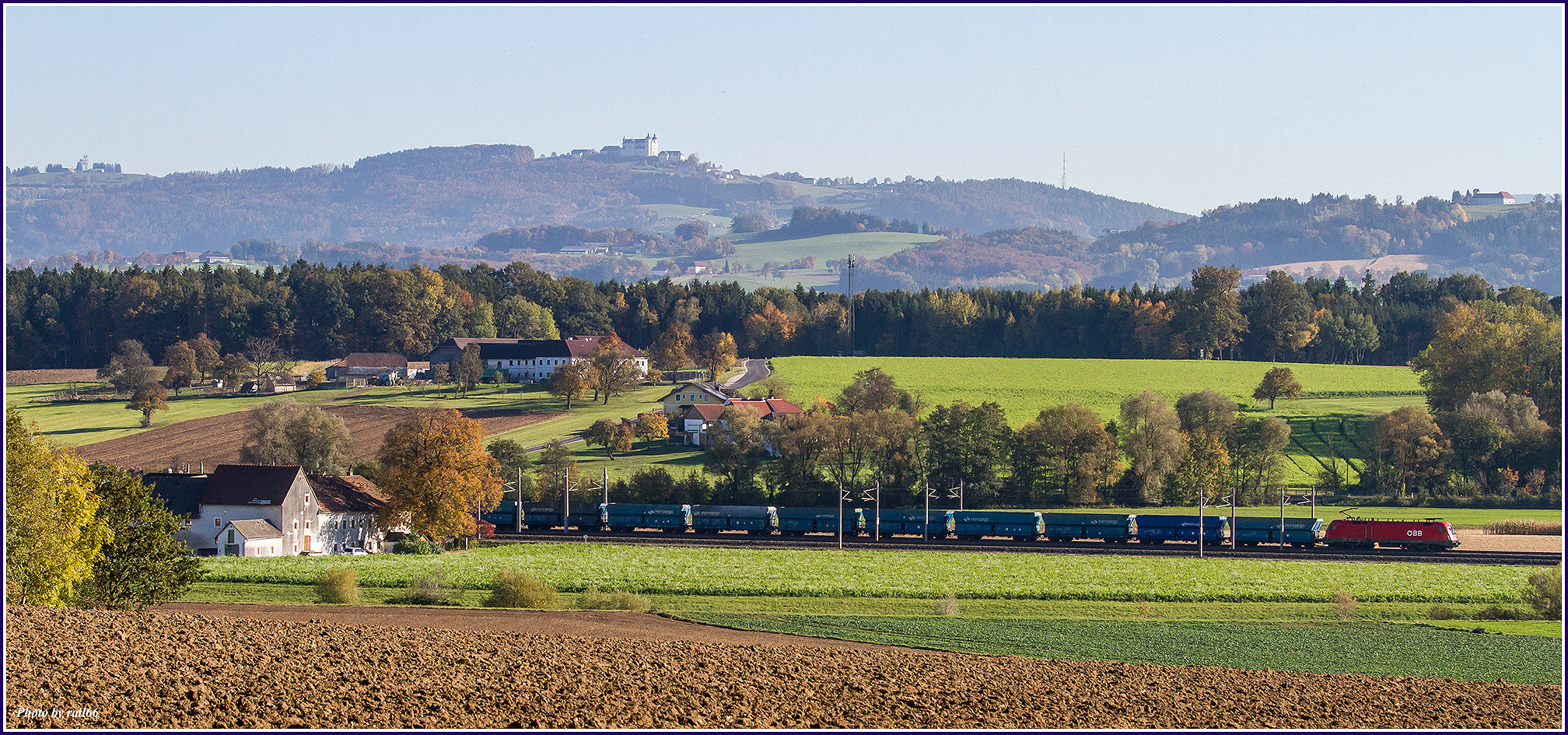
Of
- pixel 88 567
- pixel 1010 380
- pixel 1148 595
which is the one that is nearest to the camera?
pixel 88 567

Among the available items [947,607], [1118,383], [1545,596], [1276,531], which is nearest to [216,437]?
[947,607]

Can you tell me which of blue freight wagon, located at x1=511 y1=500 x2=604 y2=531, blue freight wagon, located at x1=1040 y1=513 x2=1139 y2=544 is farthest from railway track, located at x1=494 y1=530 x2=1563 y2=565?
blue freight wagon, located at x1=511 y1=500 x2=604 y2=531

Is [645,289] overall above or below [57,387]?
above

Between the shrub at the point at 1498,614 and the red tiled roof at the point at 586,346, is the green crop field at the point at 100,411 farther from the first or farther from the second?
the shrub at the point at 1498,614

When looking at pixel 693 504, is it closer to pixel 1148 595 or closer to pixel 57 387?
pixel 1148 595

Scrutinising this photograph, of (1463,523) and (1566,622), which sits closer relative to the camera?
(1566,622)

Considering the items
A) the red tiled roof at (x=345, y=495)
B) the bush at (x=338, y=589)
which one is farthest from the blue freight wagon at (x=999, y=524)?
the bush at (x=338, y=589)

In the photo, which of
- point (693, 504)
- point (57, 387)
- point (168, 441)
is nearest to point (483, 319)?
point (57, 387)
